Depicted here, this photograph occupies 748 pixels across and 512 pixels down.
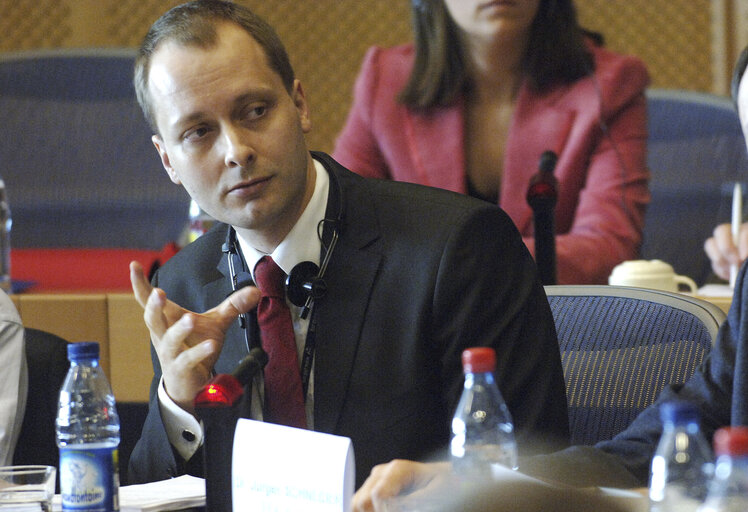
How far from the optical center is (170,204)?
304 cm

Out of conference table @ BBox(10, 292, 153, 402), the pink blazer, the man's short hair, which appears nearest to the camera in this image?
the man's short hair

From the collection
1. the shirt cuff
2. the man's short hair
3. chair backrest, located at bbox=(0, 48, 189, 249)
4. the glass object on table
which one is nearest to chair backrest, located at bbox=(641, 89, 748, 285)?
chair backrest, located at bbox=(0, 48, 189, 249)

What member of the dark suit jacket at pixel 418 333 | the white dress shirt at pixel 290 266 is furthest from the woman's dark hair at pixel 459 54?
the dark suit jacket at pixel 418 333

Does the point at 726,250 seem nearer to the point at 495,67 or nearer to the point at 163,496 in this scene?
Result: the point at 495,67

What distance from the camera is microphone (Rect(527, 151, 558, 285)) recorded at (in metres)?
1.69

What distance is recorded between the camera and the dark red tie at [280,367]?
1268 mm

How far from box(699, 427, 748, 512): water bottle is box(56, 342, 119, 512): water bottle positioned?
547 millimetres

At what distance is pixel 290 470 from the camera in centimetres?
90

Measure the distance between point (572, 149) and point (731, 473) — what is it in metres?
1.76

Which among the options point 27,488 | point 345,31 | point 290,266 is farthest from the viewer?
point 345,31

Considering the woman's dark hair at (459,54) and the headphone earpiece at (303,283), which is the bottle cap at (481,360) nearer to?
the headphone earpiece at (303,283)

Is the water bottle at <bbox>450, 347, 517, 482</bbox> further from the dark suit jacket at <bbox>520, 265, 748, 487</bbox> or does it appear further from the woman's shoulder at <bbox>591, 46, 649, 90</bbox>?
the woman's shoulder at <bbox>591, 46, 649, 90</bbox>

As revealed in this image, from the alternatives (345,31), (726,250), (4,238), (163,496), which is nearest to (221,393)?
(163,496)

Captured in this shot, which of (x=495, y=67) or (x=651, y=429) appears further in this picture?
A: (x=495, y=67)
